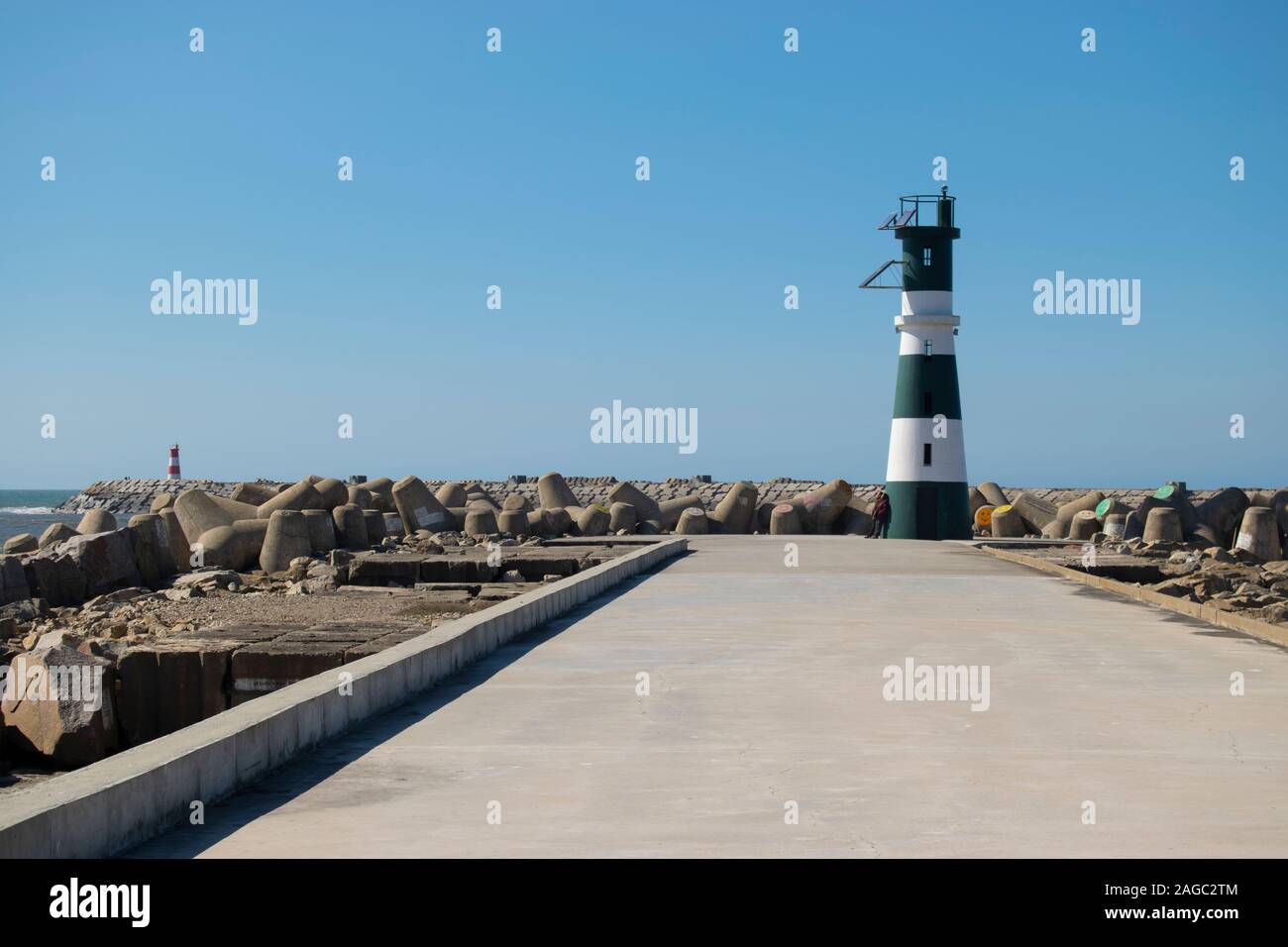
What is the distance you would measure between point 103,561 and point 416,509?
11876mm

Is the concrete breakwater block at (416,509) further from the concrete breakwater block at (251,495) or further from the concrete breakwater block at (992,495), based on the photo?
the concrete breakwater block at (992,495)

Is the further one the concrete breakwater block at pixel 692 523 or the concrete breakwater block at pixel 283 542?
the concrete breakwater block at pixel 692 523

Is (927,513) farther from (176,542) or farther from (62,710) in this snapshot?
(62,710)

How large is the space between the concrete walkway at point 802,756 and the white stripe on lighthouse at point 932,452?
17626 millimetres

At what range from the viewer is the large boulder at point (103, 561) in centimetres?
2053

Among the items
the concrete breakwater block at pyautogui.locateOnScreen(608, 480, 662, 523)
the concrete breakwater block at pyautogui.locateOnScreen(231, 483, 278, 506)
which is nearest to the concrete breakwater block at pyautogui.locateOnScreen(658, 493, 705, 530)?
the concrete breakwater block at pyautogui.locateOnScreen(608, 480, 662, 523)

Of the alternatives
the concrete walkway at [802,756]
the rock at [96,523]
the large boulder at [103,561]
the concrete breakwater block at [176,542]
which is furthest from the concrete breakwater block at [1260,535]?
the rock at [96,523]

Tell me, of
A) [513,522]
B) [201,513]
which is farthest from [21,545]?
[513,522]
